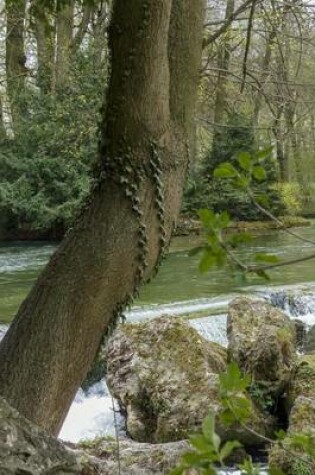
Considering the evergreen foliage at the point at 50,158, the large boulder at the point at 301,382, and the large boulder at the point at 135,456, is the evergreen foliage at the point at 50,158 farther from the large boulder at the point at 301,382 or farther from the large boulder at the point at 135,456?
the large boulder at the point at 135,456

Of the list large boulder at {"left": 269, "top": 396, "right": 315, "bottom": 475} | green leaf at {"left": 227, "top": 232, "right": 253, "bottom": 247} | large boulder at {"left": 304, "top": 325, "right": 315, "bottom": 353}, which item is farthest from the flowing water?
green leaf at {"left": 227, "top": 232, "right": 253, "bottom": 247}

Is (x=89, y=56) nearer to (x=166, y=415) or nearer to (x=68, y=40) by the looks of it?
(x=68, y=40)

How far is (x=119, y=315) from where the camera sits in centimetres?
243

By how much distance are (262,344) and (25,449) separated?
456 cm

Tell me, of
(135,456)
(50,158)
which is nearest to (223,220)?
(135,456)

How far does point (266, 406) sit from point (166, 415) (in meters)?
0.89

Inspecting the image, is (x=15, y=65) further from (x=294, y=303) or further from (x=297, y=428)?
(x=297, y=428)

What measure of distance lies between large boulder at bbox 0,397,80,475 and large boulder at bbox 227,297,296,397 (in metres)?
3.96

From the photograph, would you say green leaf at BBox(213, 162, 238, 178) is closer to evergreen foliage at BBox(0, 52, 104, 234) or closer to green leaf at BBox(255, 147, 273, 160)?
green leaf at BBox(255, 147, 273, 160)

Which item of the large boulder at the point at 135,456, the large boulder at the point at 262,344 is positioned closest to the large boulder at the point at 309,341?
the large boulder at the point at 262,344

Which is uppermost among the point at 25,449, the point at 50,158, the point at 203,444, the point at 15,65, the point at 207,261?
the point at 15,65

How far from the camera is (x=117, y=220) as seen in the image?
2.36 metres

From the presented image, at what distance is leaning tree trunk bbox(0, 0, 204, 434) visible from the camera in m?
2.28

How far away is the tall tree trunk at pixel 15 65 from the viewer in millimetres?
15558
